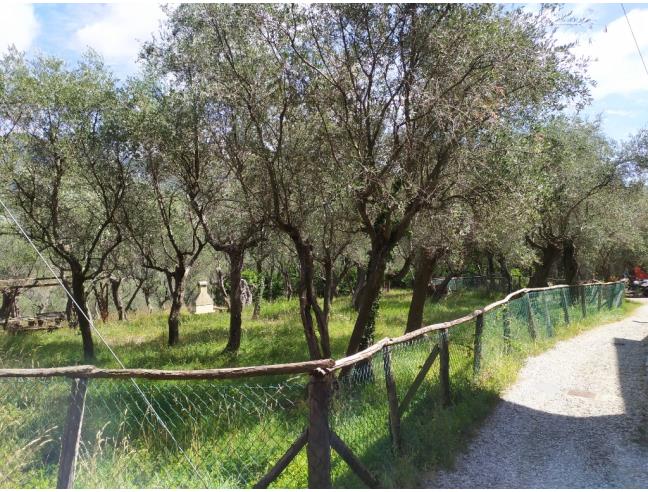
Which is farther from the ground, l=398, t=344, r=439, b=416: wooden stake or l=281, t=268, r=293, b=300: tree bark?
l=281, t=268, r=293, b=300: tree bark

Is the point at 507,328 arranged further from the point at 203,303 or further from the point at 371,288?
the point at 203,303

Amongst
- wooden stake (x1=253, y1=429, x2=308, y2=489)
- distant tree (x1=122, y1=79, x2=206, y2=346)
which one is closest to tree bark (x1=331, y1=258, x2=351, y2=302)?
distant tree (x1=122, y1=79, x2=206, y2=346)

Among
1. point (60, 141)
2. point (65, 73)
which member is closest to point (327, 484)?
point (60, 141)

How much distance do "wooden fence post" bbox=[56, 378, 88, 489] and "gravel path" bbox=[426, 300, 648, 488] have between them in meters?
3.17

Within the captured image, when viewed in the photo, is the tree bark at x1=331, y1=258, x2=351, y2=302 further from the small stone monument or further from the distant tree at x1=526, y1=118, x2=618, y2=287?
the distant tree at x1=526, y1=118, x2=618, y2=287

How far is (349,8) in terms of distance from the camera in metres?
8.33

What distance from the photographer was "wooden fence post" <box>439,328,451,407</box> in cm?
674

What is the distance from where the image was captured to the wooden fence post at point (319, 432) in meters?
3.98

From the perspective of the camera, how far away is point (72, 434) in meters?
Result: 4.04

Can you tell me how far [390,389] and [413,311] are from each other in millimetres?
8432

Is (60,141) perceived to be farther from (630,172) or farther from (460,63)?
(630,172)

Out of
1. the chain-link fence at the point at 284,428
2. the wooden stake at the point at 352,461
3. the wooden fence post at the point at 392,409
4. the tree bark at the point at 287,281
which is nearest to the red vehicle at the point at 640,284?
the tree bark at the point at 287,281

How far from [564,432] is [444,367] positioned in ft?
5.34

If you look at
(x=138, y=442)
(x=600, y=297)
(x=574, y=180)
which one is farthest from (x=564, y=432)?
(x=600, y=297)
